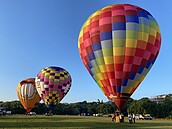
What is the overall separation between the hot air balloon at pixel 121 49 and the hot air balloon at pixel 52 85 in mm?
20208

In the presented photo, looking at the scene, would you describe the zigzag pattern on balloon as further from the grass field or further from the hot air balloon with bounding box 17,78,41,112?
the grass field

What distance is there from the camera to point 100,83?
24906mm

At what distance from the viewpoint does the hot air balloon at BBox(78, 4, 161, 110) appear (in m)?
23.6

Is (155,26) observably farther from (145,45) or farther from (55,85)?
(55,85)

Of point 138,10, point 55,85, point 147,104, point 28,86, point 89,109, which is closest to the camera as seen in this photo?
point 138,10

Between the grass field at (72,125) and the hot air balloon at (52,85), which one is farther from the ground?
the hot air balloon at (52,85)

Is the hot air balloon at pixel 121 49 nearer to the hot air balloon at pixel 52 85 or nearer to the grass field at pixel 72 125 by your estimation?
the grass field at pixel 72 125

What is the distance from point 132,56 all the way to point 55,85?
76.9 ft

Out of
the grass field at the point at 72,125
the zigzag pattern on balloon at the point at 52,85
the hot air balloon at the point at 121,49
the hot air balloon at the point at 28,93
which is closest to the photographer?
the grass field at the point at 72,125

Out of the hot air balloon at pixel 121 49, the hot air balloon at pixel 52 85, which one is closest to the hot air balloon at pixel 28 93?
the hot air balloon at pixel 52 85

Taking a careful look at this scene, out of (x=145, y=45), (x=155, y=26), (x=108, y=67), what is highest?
(x=155, y=26)

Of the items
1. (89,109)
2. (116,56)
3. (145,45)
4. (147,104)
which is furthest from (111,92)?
(89,109)

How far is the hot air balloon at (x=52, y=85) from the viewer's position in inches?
1752

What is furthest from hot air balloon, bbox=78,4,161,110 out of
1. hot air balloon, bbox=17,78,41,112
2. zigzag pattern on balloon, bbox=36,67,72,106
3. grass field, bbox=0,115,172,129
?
hot air balloon, bbox=17,78,41,112
